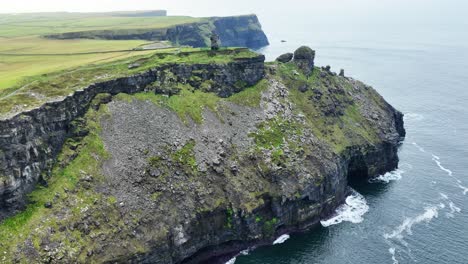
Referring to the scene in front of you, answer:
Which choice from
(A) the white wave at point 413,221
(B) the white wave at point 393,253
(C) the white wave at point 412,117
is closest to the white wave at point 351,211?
(A) the white wave at point 413,221

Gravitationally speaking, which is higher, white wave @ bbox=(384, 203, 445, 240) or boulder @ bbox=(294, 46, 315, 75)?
boulder @ bbox=(294, 46, 315, 75)

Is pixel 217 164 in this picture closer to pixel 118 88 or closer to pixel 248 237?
pixel 248 237

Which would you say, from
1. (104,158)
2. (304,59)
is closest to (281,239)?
(104,158)

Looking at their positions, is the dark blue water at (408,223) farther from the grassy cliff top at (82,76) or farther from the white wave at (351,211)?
the grassy cliff top at (82,76)

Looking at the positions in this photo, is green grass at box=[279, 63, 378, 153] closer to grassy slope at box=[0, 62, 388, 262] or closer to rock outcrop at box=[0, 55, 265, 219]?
grassy slope at box=[0, 62, 388, 262]

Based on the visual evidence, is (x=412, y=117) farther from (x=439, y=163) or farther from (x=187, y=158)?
(x=187, y=158)

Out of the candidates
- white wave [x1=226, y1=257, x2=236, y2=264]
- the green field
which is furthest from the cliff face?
the green field

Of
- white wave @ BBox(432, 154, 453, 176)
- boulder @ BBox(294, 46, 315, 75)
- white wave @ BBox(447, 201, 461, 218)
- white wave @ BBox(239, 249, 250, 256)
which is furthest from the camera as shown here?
boulder @ BBox(294, 46, 315, 75)
